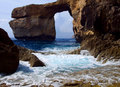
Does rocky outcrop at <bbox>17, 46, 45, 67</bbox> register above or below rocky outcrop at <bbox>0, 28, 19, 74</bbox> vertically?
below

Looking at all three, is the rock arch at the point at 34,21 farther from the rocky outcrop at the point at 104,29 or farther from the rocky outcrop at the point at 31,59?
the rocky outcrop at the point at 31,59

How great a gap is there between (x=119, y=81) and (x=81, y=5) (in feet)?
66.8

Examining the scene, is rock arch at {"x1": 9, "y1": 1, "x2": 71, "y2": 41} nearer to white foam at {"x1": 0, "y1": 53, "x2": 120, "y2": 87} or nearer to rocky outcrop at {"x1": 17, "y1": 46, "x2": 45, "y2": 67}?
rocky outcrop at {"x1": 17, "y1": 46, "x2": 45, "y2": 67}

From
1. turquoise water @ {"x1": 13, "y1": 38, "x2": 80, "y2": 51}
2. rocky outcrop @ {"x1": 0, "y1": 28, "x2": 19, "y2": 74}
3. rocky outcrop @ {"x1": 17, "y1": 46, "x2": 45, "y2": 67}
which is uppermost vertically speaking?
rocky outcrop @ {"x1": 0, "y1": 28, "x2": 19, "y2": 74}

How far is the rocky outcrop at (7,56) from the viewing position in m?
4.74

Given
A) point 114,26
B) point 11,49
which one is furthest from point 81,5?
point 11,49

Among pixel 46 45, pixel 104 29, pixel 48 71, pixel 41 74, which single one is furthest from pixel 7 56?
pixel 46 45

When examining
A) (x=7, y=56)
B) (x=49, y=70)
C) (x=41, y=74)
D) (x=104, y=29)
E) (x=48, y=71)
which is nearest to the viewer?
(x=41, y=74)

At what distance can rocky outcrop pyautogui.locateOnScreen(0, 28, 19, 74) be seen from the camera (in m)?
4.74

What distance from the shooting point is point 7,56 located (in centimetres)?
490

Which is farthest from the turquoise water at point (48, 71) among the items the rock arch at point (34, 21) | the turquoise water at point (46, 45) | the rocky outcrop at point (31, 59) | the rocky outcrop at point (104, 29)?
the rock arch at point (34, 21)

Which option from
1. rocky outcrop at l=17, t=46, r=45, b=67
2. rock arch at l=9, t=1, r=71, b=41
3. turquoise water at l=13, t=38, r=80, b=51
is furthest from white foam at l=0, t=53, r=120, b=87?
rock arch at l=9, t=1, r=71, b=41

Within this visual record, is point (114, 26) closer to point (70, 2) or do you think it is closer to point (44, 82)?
point (44, 82)

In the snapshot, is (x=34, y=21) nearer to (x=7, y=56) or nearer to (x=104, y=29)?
(x=104, y=29)
